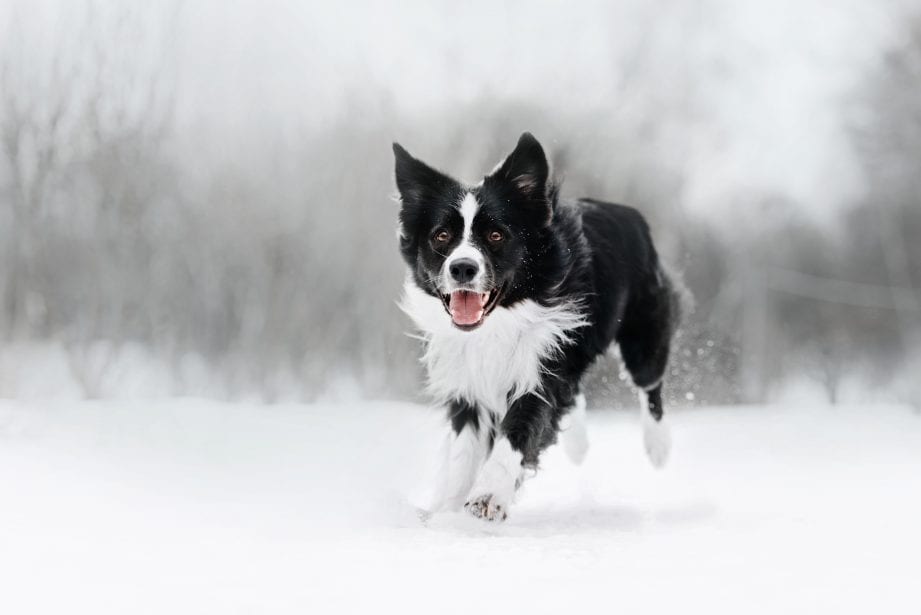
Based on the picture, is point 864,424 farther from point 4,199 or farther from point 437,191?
point 4,199

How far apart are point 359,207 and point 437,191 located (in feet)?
17.6

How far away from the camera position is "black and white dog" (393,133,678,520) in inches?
173

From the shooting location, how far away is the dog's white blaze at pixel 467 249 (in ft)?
13.4

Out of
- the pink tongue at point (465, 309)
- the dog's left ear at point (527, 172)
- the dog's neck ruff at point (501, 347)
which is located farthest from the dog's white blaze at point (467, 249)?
the dog's neck ruff at point (501, 347)

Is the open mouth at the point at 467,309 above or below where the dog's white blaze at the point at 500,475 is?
above

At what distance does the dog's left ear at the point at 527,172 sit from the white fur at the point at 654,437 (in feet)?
6.98

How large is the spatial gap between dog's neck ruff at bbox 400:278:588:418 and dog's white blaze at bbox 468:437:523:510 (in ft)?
1.12

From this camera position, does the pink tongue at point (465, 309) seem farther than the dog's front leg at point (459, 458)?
No

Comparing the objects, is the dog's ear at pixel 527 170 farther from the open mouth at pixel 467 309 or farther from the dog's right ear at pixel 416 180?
the open mouth at pixel 467 309

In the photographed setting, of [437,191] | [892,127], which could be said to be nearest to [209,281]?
[437,191]

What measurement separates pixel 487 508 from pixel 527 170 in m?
1.70

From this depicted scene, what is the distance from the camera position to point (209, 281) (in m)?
9.95

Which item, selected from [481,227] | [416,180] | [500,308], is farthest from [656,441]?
[416,180]

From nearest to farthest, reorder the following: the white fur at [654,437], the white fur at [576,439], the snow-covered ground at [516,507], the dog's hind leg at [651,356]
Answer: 1. the snow-covered ground at [516,507]
2. the dog's hind leg at [651,356]
3. the white fur at [654,437]
4. the white fur at [576,439]
